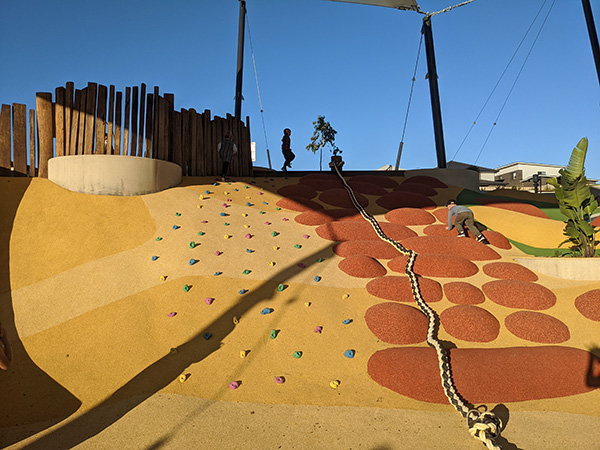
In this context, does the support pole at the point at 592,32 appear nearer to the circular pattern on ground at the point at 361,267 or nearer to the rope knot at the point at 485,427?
the circular pattern on ground at the point at 361,267

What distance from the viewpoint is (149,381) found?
3645 millimetres

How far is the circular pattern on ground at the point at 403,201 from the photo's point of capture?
9555 millimetres

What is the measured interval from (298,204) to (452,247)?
3.82 m

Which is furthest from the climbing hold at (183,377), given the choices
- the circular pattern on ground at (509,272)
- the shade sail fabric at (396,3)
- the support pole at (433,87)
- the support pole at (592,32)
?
the support pole at (592,32)

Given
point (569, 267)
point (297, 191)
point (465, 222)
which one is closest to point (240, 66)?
point (297, 191)

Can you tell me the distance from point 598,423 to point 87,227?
7352 mm

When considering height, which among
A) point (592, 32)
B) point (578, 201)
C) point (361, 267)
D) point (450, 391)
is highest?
point (592, 32)

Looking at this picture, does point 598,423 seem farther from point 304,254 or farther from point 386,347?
point 304,254

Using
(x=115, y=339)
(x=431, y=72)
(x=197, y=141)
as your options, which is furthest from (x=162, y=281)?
(x=431, y=72)

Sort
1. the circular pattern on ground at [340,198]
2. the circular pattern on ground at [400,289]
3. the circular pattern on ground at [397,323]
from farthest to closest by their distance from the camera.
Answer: the circular pattern on ground at [340,198] → the circular pattern on ground at [400,289] → the circular pattern on ground at [397,323]

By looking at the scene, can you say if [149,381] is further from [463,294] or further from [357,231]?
[357,231]

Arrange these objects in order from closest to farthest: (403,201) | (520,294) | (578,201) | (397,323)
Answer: (397,323)
(520,294)
(578,201)
(403,201)

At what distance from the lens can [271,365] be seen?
389 centimetres

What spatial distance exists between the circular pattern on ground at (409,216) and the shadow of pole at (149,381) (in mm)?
4323
